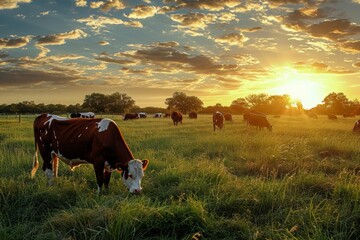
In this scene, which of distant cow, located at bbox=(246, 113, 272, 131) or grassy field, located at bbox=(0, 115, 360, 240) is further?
distant cow, located at bbox=(246, 113, 272, 131)

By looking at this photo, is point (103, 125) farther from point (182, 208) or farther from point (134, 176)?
point (182, 208)

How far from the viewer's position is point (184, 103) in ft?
369

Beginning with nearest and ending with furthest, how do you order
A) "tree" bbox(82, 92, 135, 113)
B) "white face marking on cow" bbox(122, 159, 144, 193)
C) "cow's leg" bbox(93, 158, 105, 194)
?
"white face marking on cow" bbox(122, 159, 144, 193) < "cow's leg" bbox(93, 158, 105, 194) < "tree" bbox(82, 92, 135, 113)

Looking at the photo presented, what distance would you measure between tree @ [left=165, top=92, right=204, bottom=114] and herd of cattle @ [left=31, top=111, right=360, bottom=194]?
104 m

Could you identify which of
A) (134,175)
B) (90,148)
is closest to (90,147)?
(90,148)

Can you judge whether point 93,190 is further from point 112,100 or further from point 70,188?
point 112,100

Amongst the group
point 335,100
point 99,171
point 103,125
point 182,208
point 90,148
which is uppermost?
point 335,100

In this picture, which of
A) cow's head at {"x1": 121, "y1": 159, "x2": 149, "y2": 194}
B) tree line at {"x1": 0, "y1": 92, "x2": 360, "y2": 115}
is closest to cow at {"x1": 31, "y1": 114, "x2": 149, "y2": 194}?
cow's head at {"x1": 121, "y1": 159, "x2": 149, "y2": 194}

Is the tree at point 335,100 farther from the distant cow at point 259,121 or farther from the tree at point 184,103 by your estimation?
the distant cow at point 259,121

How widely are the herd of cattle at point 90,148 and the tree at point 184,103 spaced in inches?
4081

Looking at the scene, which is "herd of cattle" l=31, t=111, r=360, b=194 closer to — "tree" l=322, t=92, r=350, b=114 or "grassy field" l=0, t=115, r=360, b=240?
"grassy field" l=0, t=115, r=360, b=240

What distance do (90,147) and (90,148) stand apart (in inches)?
1.0

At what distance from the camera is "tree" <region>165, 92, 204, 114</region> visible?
369 ft

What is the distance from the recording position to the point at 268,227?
512 cm
